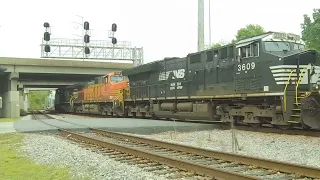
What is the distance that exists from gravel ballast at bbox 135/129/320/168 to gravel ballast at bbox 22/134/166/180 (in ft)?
10.0

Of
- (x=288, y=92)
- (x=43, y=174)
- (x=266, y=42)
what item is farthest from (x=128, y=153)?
(x=266, y=42)

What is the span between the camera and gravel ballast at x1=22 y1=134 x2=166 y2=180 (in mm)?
6445

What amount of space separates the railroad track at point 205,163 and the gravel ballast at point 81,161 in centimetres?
42

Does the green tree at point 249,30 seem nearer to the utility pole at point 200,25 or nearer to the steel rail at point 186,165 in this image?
the utility pole at point 200,25

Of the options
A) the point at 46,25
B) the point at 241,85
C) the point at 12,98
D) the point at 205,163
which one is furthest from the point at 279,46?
the point at 12,98

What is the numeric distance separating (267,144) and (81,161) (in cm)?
506

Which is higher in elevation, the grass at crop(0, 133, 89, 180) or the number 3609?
the number 3609

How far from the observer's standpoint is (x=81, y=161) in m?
7.93

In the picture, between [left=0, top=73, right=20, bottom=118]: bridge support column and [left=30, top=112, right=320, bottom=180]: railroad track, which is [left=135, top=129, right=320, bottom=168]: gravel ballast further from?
[left=0, top=73, right=20, bottom=118]: bridge support column

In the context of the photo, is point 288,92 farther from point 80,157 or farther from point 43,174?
point 43,174

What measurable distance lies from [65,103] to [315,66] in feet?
131

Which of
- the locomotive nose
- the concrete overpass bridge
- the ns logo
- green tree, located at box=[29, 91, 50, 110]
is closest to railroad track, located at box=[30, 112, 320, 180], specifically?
the locomotive nose

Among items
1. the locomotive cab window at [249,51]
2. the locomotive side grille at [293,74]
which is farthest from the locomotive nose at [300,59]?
the locomotive cab window at [249,51]

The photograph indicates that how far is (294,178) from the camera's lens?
5.81m
